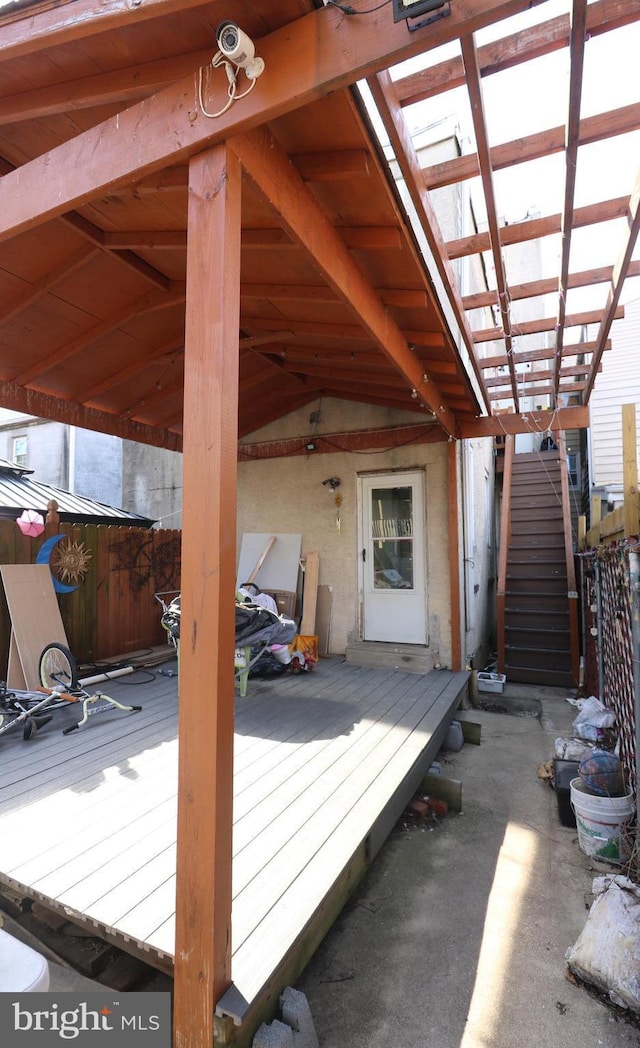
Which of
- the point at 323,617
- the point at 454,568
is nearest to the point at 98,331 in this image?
the point at 323,617

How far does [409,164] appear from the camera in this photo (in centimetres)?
211

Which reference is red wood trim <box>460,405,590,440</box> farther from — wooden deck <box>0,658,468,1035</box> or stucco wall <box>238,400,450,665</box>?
wooden deck <box>0,658,468,1035</box>

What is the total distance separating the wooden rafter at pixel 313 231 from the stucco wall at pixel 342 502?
7.48ft

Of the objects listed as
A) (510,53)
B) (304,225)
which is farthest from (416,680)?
(510,53)

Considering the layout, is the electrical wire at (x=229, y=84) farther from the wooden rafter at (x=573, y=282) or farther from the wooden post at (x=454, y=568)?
the wooden post at (x=454, y=568)

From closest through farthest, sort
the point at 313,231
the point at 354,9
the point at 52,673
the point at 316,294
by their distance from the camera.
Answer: the point at 354,9, the point at 313,231, the point at 316,294, the point at 52,673

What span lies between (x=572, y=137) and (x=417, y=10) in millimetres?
990

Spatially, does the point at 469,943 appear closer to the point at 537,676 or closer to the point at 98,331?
the point at 98,331

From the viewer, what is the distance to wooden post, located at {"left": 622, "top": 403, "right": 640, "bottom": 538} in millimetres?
3123

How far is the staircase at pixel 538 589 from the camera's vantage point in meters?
7.12

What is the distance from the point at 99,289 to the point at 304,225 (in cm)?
213

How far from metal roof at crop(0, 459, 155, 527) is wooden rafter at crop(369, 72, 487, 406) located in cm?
497

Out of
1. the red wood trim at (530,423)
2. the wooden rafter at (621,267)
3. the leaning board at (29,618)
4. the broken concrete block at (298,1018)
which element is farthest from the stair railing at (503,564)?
the broken concrete block at (298,1018)

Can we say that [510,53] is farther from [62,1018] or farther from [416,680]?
[416,680]
